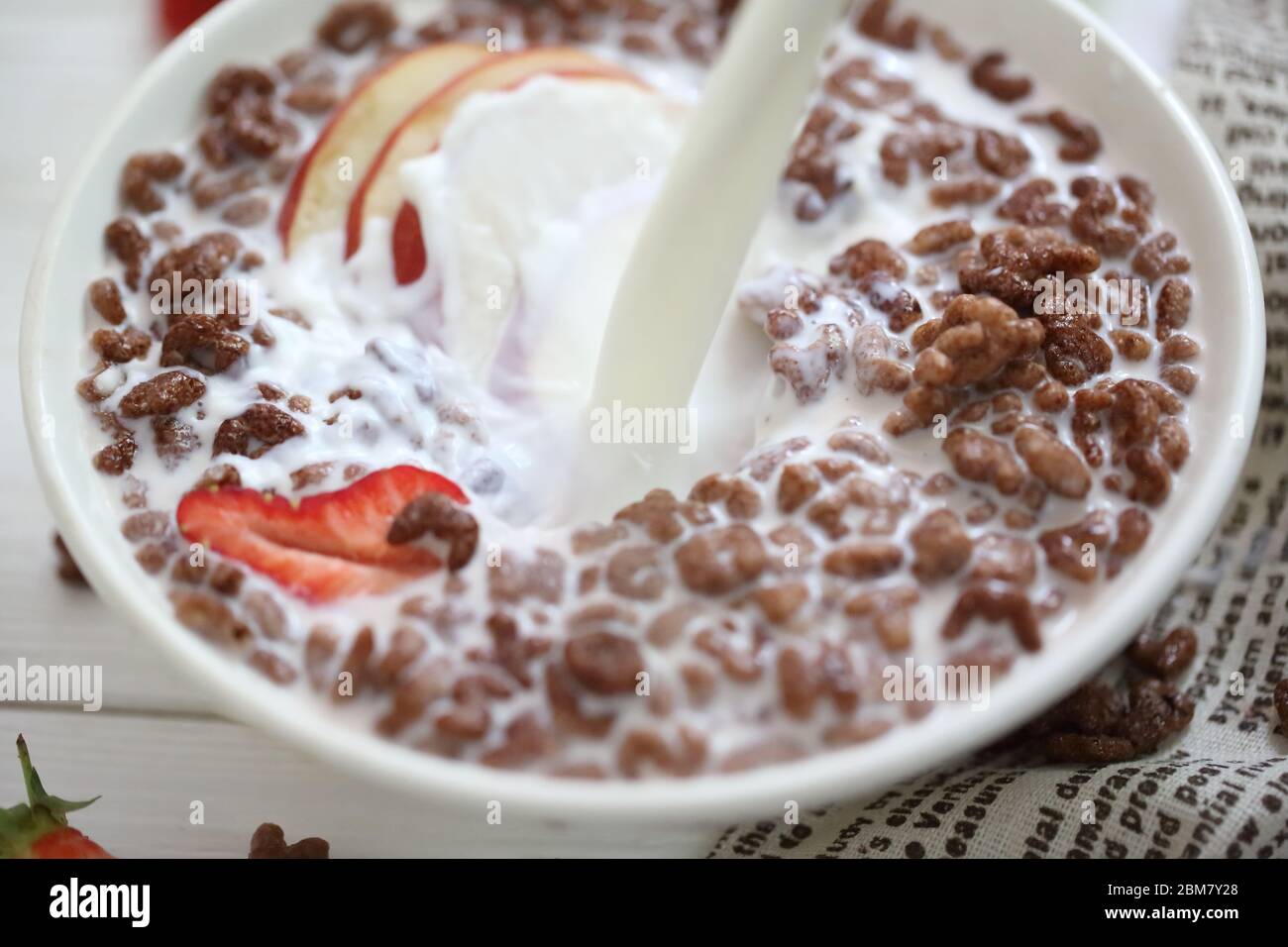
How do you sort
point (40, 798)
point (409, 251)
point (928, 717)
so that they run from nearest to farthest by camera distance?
point (928, 717) → point (40, 798) → point (409, 251)

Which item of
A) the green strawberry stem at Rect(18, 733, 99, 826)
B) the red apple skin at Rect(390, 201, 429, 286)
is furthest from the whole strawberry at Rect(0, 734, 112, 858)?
the red apple skin at Rect(390, 201, 429, 286)

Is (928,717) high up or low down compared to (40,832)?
up

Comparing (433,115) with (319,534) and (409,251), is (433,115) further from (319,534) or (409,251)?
(319,534)

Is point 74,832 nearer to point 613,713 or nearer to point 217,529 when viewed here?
point 217,529

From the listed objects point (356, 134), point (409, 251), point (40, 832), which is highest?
point (356, 134)

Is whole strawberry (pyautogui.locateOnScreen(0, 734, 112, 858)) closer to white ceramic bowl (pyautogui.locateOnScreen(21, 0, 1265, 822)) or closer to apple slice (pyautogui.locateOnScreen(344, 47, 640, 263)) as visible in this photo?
white ceramic bowl (pyautogui.locateOnScreen(21, 0, 1265, 822))

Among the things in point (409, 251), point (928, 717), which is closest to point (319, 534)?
point (409, 251)
